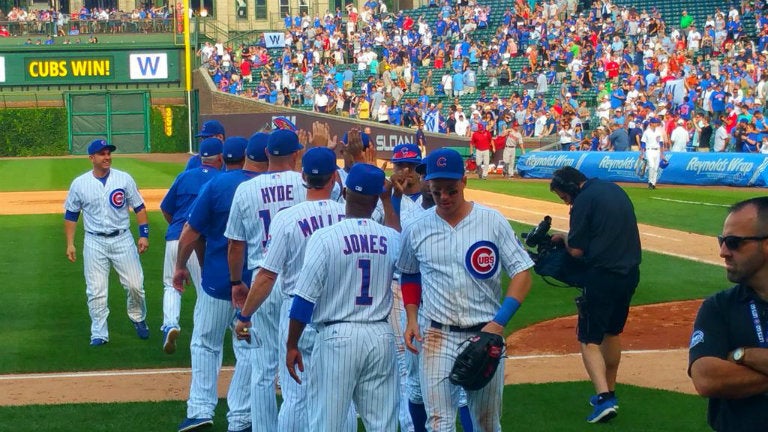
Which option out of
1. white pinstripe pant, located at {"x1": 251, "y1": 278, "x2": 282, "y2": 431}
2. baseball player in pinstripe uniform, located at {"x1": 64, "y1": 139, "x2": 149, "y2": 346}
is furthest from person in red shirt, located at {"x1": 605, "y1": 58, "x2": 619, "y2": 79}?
white pinstripe pant, located at {"x1": 251, "y1": 278, "x2": 282, "y2": 431}

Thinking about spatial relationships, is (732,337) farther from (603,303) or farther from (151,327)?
(151,327)

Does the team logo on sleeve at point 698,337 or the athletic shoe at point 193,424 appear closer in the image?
the team logo on sleeve at point 698,337

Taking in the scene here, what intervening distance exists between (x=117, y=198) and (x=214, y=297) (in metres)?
3.49

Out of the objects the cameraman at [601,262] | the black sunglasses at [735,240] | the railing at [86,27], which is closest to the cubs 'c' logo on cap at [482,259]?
the cameraman at [601,262]

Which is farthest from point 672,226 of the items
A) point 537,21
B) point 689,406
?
point 537,21

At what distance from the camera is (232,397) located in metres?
7.28

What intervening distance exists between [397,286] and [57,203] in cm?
1940

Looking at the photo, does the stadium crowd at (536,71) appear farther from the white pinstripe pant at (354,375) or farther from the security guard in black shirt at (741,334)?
the security guard in black shirt at (741,334)

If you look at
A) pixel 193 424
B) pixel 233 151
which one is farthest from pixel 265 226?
pixel 193 424

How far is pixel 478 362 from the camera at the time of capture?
18.0 ft

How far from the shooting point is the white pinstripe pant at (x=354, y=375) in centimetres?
547

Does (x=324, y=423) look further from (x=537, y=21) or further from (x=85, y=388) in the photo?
(x=537, y=21)

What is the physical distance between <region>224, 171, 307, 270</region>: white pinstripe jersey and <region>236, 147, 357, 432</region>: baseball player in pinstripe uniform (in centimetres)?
60

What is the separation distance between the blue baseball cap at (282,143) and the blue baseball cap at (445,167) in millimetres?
1347
